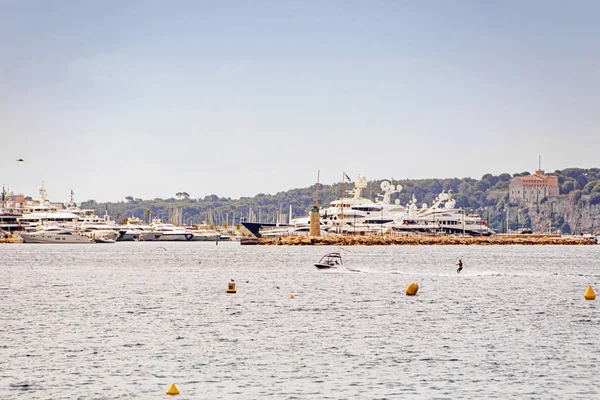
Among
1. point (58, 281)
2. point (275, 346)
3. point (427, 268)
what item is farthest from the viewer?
point (427, 268)

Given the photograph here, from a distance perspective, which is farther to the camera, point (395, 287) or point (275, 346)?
point (395, 287)

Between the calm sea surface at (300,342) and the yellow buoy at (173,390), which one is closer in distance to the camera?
the yellow buoy at (173,390)

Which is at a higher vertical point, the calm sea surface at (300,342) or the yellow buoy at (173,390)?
the calm sea surface at (300,342)

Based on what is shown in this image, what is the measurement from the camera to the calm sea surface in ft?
101

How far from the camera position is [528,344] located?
40.0 meters

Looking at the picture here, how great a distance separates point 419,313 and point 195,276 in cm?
4118

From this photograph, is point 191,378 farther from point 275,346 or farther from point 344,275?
point 344,275

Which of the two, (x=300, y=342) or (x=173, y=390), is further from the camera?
(x=300, y=342)

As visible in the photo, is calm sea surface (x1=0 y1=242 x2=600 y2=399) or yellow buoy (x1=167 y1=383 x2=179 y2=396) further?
calm sea surface (x1=0 y1=242 x2=600 y2=399)

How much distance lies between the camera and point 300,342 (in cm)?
4041

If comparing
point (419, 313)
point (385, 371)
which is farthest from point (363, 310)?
point (385, 371)

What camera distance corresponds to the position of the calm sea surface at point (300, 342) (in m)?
30.8

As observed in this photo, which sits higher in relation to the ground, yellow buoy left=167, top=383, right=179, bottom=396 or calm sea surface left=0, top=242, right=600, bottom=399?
calm sea surface left=0, top=242, right=600, bottom=399

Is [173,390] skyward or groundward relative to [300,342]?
groundward
